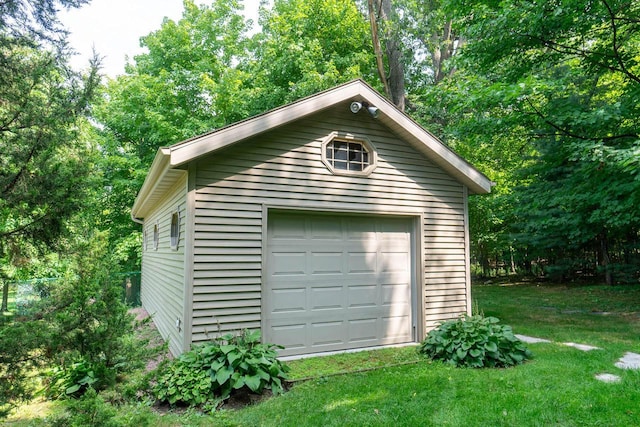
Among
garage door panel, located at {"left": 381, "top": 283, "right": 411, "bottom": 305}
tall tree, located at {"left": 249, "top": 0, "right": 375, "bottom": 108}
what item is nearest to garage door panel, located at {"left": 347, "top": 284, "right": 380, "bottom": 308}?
garage door panel, located at {"left": 381, "top": 283, "right": 411, "bottom": 305}

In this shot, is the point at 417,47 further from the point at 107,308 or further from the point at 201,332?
the point at 107,308

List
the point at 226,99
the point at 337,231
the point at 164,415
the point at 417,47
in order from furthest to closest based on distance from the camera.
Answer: the point at 226,99 → the point at 417,47 → the point at 337,231 → the point at 164,415

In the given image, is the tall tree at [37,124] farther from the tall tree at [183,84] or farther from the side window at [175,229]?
the tall tree at [183,84]

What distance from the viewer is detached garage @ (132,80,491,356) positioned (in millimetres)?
5121

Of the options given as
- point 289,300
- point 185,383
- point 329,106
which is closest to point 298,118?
point 329,106

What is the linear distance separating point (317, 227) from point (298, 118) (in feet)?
5.51

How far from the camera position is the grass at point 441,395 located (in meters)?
3.63

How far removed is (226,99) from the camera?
16156mm

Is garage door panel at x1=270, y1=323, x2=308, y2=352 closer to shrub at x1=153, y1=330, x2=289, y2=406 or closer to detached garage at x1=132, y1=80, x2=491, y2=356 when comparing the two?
detached garage at x1=132, y1=80, x2=491, y2=356

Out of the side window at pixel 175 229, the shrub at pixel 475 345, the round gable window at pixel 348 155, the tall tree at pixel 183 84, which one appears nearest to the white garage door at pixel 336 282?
the round gable window at pixel 348 155

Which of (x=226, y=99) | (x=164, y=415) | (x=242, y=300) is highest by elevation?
(x=226, y=99)

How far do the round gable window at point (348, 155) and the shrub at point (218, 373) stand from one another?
2.82 metres

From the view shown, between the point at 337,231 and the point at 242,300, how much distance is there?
6.10ft

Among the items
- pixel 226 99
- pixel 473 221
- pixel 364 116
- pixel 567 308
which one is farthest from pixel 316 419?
pixel 473 221
